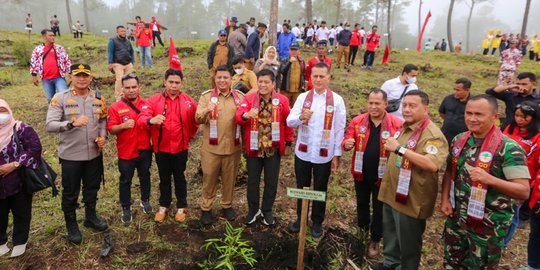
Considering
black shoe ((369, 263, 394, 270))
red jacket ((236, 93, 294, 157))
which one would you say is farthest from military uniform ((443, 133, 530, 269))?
red jacket ((236, 93, 294, 157))

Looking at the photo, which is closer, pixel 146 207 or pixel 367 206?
pixel 367 206

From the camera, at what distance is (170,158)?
431cm

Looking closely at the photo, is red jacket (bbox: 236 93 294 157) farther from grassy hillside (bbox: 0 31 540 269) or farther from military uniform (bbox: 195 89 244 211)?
grassy hillside (bbox: 0 31 540 269)

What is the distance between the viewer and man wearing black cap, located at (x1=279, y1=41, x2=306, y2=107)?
→ 6867mm

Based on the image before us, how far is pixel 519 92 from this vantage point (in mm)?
4566

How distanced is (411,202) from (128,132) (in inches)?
137

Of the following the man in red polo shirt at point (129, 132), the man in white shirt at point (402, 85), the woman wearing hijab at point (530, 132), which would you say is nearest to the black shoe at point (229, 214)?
the man in red polo shirt at point (129, 132)

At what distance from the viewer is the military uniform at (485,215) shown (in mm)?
2533

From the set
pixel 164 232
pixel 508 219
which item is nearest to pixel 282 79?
pixel 164 232

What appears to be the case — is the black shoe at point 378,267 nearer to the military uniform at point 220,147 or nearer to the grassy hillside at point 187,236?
the grassy hillside at point 187,236

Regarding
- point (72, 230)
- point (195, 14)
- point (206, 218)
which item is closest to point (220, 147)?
point (206, 218)

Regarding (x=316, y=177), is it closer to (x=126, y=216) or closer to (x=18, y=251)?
(x=126, y=216)

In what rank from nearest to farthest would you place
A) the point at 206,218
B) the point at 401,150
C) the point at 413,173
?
the point at 401,150
the point at 413,173
the point at 206,218

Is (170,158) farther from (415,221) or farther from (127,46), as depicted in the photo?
(127,46)
